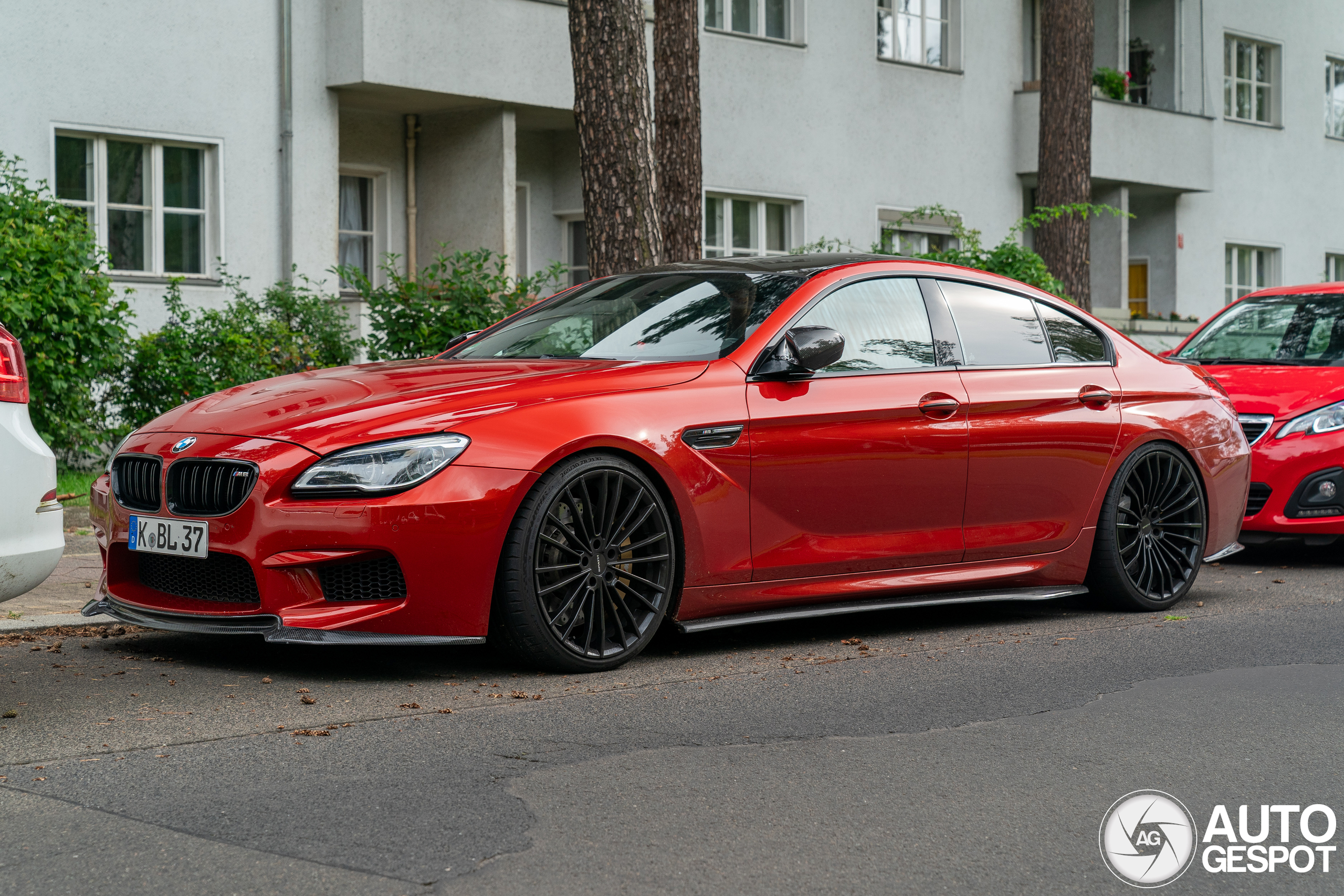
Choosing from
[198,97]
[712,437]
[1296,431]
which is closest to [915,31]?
[198,97]

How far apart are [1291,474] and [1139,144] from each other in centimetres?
1663

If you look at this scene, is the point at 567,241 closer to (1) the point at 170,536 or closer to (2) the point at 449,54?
(2) the point at 449,54

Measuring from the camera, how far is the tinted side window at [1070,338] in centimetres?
737

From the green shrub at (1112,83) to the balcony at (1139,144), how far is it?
0.31 m

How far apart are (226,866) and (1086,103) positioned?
17684mm

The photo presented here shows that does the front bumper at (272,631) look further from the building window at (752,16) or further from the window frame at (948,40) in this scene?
the window frame at (948,40)

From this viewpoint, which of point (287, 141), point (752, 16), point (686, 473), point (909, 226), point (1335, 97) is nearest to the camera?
point (686, 473)

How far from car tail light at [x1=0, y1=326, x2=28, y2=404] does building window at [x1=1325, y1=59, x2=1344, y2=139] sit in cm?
2872

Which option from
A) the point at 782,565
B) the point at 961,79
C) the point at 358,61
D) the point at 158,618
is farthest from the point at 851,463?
the point at 961,79

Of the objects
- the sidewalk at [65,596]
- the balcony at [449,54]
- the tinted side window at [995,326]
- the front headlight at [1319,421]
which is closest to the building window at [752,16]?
the balcony at [449,54]

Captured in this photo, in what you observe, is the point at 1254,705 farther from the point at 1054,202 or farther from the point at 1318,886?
the point at 1054,202

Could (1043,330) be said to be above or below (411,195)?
below

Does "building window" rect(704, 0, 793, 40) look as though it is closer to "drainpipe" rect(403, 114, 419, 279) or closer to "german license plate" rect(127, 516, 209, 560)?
"drainpipe" rect(403, 114, 419, 279)

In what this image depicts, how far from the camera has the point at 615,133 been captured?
10.5 metres
